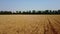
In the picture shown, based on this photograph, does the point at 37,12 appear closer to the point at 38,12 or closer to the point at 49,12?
the point at 38,12

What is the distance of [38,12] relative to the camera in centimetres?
3303

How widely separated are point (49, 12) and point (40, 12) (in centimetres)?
175

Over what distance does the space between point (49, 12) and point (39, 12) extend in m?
1.94

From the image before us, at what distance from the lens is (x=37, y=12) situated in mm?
33031

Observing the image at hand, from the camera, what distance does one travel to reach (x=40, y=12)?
109 ft

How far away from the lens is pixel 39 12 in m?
33.2

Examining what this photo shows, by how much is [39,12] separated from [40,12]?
19 cm

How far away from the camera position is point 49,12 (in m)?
32.8

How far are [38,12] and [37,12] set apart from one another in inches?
7.6

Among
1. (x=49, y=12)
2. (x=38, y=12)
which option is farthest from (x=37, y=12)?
(x=49, y=12)

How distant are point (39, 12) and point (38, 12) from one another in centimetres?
24
